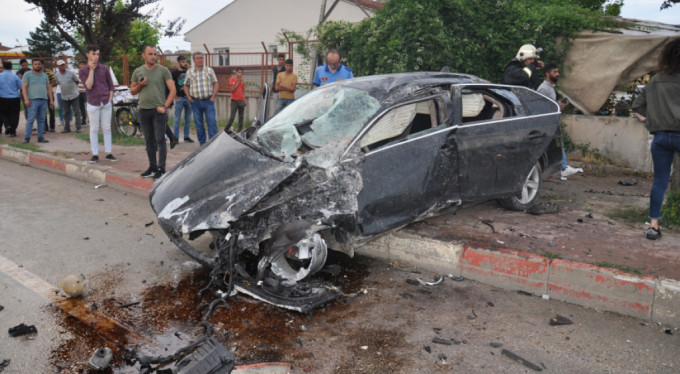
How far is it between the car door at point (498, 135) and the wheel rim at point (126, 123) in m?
9.25

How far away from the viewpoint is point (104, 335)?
3287 millimetres

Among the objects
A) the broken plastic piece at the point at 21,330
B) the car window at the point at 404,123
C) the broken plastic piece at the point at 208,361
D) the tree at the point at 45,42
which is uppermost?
the tree at the point at 45,42

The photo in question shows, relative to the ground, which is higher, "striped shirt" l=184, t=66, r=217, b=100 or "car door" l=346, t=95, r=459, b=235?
"striped shirt" l=184, t=66, r=217, b=100

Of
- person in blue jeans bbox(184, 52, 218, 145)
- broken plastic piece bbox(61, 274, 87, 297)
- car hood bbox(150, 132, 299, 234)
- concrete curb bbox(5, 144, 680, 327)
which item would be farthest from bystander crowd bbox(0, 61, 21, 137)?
concrete curb bbox(5, 144, 680, 327)

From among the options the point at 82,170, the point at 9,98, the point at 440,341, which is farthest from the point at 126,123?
the point at 440,341

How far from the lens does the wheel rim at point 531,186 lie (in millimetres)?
5817

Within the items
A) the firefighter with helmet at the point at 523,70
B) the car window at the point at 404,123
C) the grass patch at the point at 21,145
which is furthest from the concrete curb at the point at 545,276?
Result: the grass patch at the point at 21,145

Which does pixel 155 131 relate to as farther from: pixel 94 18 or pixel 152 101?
pixel 94 18

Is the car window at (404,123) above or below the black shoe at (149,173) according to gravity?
above

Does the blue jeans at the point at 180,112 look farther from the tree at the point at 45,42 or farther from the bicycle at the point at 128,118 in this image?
the tree at the point at 45,42

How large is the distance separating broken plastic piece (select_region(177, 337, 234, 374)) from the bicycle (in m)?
9.94

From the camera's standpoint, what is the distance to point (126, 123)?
12.2 metres

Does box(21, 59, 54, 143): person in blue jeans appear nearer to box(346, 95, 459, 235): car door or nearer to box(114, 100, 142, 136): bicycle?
box(114, 100, 142, 136): bicycle

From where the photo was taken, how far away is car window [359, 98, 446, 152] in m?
4.39
